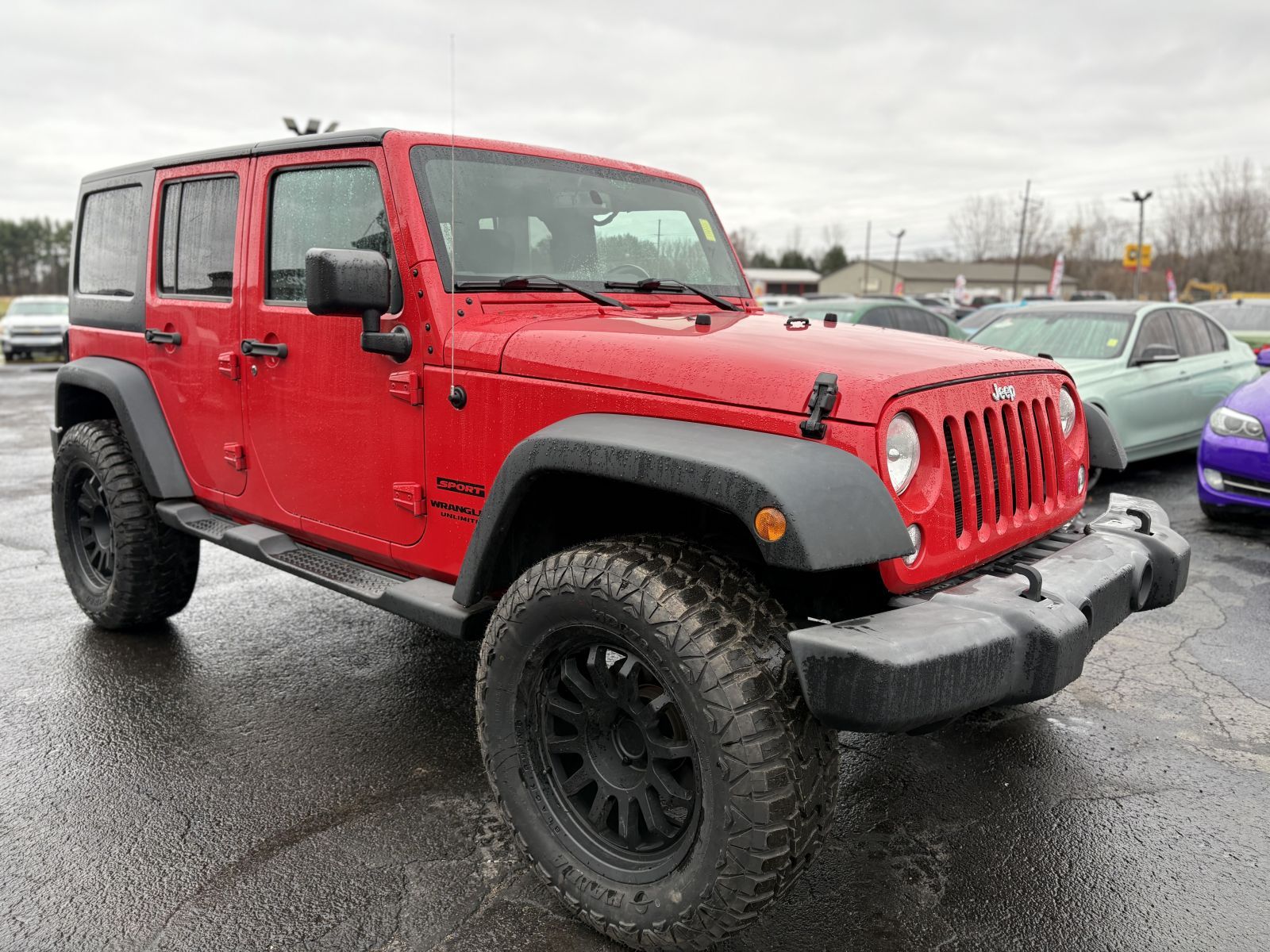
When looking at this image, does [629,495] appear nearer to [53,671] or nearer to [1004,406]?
[1004,406]

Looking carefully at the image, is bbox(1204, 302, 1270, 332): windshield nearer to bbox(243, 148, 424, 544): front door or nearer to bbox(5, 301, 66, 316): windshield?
bbox(243, 148, 424, 544): front door

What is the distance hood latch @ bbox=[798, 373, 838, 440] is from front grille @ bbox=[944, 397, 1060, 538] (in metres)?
0.36

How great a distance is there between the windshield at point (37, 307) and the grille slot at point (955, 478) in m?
24.5

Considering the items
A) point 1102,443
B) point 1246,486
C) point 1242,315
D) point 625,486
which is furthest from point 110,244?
point 1242,315

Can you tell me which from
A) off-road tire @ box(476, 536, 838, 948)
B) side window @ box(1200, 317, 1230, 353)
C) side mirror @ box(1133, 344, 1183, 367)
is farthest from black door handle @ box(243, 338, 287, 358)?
side window @ box(1200, 317, 1230, 353)

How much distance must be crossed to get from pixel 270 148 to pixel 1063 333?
6.95 meters

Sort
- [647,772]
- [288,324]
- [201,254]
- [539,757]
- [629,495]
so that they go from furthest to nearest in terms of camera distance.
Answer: [201,254] → [288,324] → [629,495] → [539,757] → [647,772]

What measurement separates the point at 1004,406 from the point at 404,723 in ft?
7.81

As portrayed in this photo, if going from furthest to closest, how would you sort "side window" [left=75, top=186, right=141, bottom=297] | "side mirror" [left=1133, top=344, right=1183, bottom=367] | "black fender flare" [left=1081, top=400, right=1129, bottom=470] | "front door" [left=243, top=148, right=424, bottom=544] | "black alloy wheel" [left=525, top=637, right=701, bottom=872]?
"side mirror" [left=1133, top=344, right=1183, bottom=367], "side window" [left=75, top=186, right=141, bottom=297], "black fender flare" [left=1081, top=400, right=1129, bottom=470], "front door" [left=243, top=148, right=424, bottom=544], "black alloy wheel" [left=525, top=637, right=701, bottom=872]

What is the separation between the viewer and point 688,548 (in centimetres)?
234

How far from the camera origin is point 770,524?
2031 mm

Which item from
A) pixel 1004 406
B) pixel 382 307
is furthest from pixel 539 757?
pixel 1004 406

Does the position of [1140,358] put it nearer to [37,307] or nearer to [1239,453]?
[1239,453]

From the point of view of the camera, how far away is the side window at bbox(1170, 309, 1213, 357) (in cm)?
839
